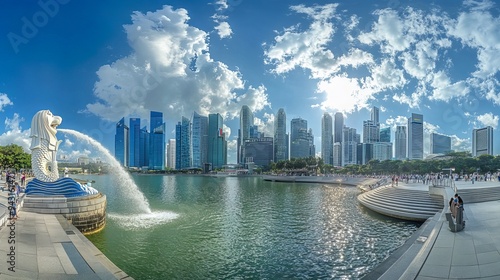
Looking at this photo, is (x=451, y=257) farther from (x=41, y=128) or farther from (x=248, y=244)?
(x=41, y=128)

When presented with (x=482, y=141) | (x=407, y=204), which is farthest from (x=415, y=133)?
(x=407, y=204)

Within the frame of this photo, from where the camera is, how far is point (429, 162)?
261 feet

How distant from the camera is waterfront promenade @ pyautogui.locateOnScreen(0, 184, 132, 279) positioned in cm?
862

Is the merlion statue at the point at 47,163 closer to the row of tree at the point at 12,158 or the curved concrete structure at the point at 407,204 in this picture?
the curved concrete structure at the point at 407,204

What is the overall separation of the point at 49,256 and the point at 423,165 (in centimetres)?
9064

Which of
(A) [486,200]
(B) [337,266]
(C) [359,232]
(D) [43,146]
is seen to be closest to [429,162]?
(A) [486,200]

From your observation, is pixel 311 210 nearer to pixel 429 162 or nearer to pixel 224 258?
pixel 224 258

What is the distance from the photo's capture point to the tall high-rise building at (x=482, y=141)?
409ft

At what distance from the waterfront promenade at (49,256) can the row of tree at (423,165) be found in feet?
180

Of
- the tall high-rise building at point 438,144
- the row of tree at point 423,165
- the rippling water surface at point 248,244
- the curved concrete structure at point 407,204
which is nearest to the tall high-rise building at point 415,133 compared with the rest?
the tall high-rise building at point 438,144

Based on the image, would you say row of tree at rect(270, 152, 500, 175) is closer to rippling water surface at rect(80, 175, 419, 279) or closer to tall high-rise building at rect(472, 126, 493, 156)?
rippling water surface at rect(80, 175, 419, 279)

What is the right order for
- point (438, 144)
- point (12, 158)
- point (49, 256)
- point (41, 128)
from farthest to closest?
point (438, 144), point (12, 158), point (41, 128), point (49, 256)

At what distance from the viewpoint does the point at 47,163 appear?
2041 centimetres

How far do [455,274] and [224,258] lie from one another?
9210 mm
